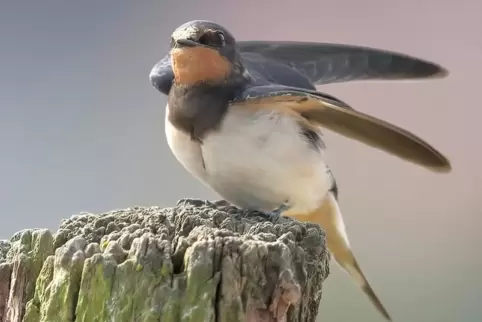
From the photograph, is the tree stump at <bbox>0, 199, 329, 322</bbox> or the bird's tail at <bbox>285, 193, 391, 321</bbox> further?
the bird's tail at <bbox>285, 193, 391, 321</bbox>

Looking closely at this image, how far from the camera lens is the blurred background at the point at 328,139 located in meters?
1.93

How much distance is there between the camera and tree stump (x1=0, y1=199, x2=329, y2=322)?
2.02 ft

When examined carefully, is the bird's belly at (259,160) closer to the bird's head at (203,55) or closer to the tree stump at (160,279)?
the bird's head at (203,55)

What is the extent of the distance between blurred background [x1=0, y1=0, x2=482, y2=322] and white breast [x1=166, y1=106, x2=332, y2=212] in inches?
35.6

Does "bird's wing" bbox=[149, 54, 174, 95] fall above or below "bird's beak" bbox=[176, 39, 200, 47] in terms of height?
below

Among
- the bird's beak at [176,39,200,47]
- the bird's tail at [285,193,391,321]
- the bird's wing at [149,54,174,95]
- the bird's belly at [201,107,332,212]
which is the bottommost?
the bird's tail at [285,193,391,321]

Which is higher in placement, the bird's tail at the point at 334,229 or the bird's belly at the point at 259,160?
the bird's belly at the point at 259,160

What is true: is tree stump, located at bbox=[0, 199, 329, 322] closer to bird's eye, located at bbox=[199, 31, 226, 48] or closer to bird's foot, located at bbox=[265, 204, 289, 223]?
bird's foot, located at bbox=[265, 204, 289, 223]

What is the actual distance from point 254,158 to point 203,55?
164 mm

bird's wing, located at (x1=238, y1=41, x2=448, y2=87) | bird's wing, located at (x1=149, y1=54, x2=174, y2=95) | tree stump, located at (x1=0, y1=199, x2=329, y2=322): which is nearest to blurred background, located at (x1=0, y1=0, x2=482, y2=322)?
bird's wing, located at (x1=238, y1=41, x2=448, y2=87)

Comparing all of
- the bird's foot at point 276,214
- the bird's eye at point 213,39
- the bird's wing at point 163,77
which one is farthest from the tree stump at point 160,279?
the bird's wing at point 163,77

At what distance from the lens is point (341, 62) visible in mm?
1319

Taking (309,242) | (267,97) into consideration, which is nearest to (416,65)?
(267,97)

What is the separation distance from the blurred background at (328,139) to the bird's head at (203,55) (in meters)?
0.97
